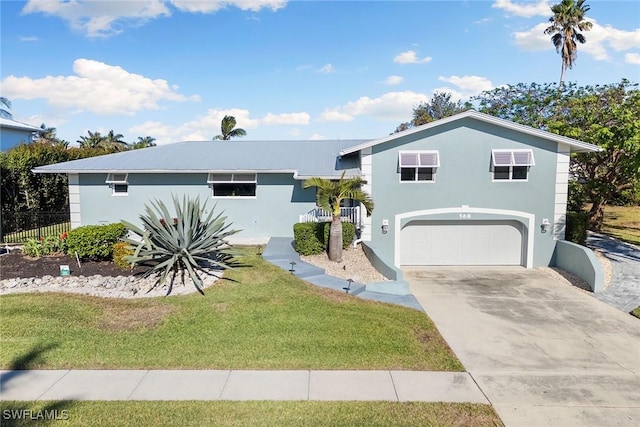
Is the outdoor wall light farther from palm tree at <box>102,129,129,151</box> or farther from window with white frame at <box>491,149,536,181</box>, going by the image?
palm tree at <box>102,129,129,151</box>

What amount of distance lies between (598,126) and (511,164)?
188 inches

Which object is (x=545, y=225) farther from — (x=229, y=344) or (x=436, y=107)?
(x=436, y=107)

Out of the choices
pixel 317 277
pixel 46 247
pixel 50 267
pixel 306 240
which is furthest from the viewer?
pixel 306 240

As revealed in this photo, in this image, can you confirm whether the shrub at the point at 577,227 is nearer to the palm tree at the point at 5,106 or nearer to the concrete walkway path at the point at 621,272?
the concrete walkway path at the point at 621,272

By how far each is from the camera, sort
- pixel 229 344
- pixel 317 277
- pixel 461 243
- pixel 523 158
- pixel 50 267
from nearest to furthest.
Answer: pixel 229 344 → pixel 50 267 → pixel 317 277 → pixel 523 158 → pixel 461 243

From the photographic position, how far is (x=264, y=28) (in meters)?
16.4

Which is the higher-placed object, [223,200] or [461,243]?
[223,200]

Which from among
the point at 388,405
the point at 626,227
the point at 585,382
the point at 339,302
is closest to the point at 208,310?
the point at 339,302

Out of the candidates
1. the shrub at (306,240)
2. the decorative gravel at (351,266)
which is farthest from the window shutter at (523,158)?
the shrub at (306,240)

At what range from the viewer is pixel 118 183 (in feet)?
57.4

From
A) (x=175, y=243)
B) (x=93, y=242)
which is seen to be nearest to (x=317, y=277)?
(x=175, y=243)

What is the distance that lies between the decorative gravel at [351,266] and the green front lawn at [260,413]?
6251 millimetres

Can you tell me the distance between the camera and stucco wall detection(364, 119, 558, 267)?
604 inches

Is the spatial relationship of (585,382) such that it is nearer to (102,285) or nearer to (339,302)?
(339,302)
